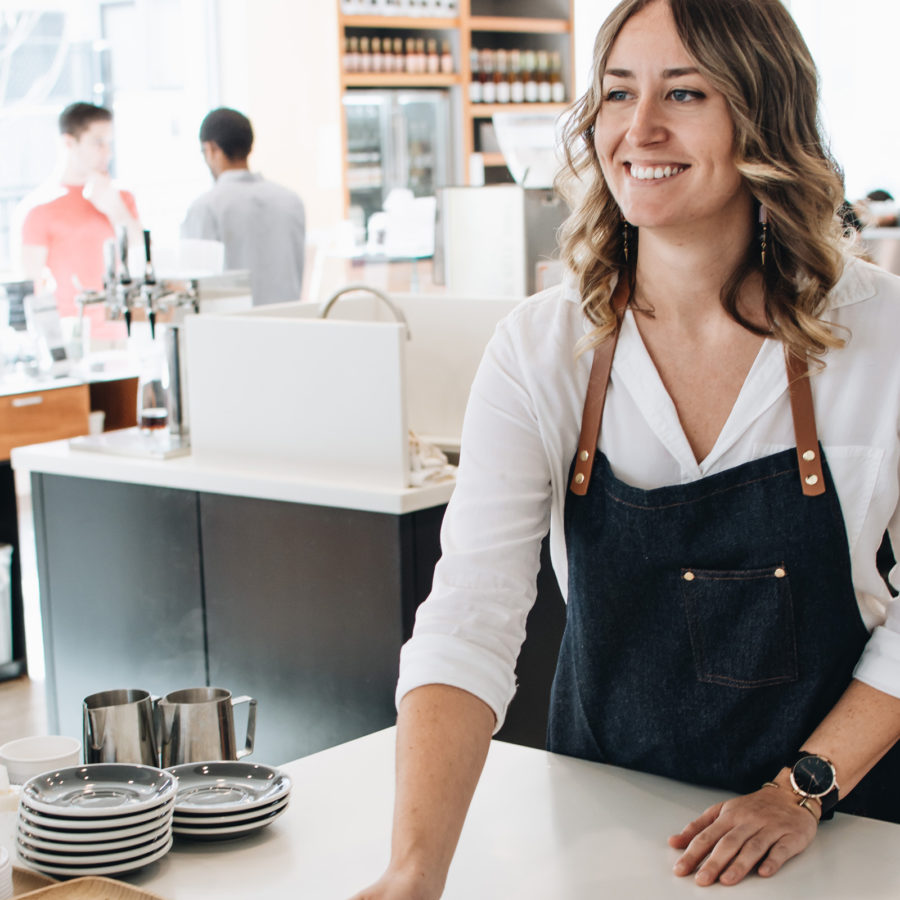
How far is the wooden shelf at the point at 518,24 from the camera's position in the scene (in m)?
7.96

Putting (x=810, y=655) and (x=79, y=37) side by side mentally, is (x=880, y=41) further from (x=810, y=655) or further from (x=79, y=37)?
(x=810, y=655)

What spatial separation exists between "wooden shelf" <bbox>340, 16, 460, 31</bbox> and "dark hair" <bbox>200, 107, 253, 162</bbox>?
2.10 metres

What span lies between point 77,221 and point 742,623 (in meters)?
4.65

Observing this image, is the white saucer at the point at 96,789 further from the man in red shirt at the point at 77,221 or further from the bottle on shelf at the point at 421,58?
the bottle on shelf at the point at 421,58

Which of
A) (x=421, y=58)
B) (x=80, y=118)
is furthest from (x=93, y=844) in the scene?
(x=421, y=58)

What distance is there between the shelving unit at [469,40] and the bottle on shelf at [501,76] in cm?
5

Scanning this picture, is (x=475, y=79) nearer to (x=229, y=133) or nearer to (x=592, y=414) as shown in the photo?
(x=229, y=133)

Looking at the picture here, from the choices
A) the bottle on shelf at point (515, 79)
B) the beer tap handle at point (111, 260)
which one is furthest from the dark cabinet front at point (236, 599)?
the bottle on shelf at point (515, 79)

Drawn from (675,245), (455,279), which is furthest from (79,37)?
(675,245)

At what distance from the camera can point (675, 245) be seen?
1.53 m

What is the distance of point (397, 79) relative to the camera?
7.60m

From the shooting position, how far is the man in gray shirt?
5.44 meters

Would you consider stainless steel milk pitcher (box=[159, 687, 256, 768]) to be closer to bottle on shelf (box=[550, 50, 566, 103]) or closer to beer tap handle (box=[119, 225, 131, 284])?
beer tap handle (box=[119, 225, 131, 284])

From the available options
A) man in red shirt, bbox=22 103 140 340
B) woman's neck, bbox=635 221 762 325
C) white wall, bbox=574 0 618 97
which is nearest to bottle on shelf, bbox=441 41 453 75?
white wall, bbox=574 0 618 97
